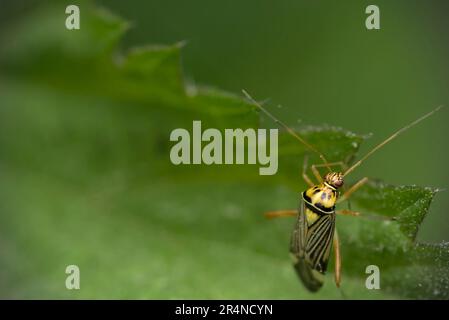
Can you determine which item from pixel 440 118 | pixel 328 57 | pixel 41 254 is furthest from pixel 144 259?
pixel 440 118

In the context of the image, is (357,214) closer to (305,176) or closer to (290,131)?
(305,176)

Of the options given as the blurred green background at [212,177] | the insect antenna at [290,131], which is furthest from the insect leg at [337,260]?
the insect antenna at [290,131]

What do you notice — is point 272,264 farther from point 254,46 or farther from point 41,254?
point 254,46

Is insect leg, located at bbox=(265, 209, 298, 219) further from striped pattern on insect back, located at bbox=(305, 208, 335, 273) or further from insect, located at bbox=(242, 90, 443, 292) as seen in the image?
striped pattern on insect back, located at bbox=(305, 208, 335, 273)

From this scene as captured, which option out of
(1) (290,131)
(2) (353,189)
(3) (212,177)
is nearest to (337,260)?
(2) (353,189)

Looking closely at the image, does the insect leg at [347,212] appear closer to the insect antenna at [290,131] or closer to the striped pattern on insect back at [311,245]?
the striped pattern on insect back at [311,245]

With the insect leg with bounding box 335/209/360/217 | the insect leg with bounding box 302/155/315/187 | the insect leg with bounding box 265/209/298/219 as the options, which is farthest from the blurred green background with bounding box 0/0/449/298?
the insect leg with bounding box 335/209/360/217
